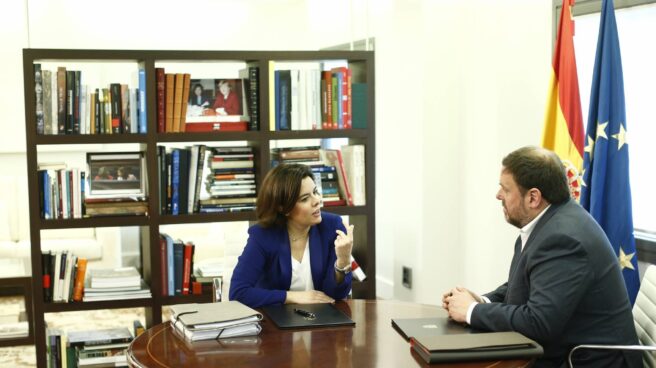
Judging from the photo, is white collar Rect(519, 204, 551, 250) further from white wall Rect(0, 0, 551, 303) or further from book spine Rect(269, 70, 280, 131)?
book spine Rect(269, 70, 280, 131)

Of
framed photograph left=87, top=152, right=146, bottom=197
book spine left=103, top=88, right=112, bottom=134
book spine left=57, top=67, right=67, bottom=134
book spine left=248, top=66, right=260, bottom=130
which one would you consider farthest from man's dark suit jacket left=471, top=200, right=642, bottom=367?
book spine left=57, top=67, right=67, bottom=134

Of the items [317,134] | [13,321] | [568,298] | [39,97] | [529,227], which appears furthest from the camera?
[13,321]

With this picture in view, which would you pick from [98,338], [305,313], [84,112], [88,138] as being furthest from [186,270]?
[305,313]

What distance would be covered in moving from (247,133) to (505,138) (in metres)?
1.40

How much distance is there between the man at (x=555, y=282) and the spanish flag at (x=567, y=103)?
3.12 feet

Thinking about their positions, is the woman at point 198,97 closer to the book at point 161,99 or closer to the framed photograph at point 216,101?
the framed photograph at point 216,101

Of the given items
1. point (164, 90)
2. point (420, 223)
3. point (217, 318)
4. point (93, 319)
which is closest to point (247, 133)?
point (164, 90)

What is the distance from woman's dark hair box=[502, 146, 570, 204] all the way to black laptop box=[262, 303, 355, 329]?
29.2 inches

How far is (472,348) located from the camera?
7.29 ft

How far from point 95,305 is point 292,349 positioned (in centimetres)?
185

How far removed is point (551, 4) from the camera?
3900 mm

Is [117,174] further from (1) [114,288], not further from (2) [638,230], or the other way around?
(2) [638,230]

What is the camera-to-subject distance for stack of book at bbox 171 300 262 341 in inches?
97.4

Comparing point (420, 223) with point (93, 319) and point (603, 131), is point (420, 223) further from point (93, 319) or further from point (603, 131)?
point (93, 319)
